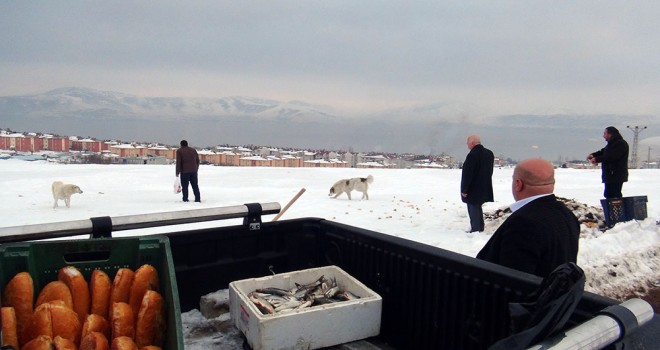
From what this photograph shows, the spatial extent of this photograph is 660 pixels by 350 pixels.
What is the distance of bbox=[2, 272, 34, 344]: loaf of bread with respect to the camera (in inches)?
92.0

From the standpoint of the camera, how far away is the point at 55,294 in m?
2.47

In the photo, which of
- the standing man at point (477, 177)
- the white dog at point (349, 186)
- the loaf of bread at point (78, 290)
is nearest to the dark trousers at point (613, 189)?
the standing man at point (477, 177)

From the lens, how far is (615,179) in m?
10.8

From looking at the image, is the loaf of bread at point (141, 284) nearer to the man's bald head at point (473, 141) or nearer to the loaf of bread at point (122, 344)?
Result: the loaf of bread at point (122, 344)

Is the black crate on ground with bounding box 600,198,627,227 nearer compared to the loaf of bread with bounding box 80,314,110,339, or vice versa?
the loaf of bread with bounding box 80,314,110,339

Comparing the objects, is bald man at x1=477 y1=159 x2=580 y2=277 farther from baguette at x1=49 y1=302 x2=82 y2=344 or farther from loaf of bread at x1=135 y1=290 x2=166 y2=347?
baguette at x1=49 y1=302 x2=82 y2=344

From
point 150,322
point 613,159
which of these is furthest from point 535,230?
point 613,159

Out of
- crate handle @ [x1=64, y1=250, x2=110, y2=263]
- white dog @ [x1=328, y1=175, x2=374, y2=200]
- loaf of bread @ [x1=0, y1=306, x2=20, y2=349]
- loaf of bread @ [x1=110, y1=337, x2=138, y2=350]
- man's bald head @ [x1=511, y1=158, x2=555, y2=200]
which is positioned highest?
man's bald head @ [x1=511, y1=158, x2=555, y2=200]

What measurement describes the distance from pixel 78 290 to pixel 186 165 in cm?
1320

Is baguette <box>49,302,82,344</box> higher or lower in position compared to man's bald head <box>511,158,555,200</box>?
lower

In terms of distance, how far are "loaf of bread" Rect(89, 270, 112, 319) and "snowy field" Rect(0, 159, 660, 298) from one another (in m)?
4.99

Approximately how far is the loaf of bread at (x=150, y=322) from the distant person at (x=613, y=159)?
35.5 feet

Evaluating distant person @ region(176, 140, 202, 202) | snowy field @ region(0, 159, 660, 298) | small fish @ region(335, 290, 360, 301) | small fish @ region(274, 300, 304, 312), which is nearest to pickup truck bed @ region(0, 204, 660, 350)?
small fish @ region(335, 290, 360, 301)

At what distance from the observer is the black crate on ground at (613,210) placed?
10.0m
